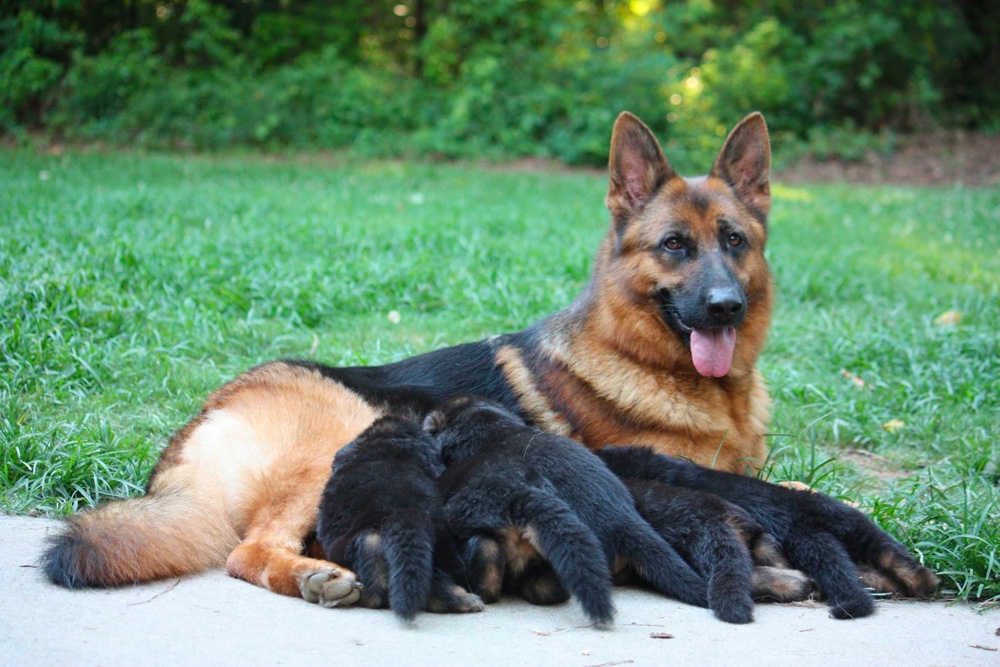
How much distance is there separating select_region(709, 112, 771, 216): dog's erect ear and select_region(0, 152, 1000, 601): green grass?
1.27 m

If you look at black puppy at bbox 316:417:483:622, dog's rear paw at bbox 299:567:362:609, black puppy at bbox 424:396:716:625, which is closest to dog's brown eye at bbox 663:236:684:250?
black puppy at bbox 424:396:716:625

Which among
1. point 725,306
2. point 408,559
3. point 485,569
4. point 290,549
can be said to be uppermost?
→ point 725,306

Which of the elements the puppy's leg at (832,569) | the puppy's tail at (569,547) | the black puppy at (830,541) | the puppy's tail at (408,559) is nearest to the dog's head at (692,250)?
the black puppy at (830,541)

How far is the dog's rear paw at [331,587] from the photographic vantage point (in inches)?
125

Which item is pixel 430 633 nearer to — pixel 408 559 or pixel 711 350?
pixel 408 559

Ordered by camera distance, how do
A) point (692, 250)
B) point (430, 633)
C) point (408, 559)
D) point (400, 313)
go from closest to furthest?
point (430, 633) < point (408, 559) < point (692, 250) < point (400, 313)

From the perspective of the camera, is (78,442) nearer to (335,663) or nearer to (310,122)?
(335,663)

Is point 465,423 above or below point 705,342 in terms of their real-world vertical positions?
below

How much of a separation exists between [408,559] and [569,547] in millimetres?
547

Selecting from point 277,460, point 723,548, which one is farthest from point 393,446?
point 723,548

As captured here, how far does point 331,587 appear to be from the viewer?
3.17 m

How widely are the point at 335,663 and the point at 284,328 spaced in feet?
13.7

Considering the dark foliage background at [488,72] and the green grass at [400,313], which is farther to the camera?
the dark foliage background at [488,72]

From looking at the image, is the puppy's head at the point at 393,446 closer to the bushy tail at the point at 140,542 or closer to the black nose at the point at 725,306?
the bushy tail at the point at 140,542
